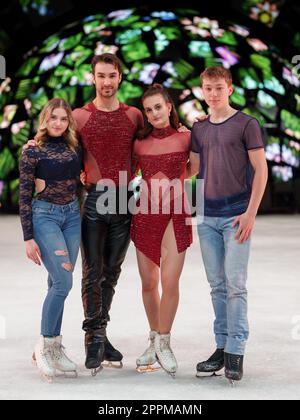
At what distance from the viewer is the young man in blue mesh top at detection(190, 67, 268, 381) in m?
4.05

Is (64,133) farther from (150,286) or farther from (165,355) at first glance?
(165,355)

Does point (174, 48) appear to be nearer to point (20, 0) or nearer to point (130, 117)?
point (20, 0)

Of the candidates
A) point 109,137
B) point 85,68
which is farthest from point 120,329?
point 85,68

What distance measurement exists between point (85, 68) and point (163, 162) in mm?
12023

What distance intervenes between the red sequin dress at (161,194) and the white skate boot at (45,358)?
0.62m

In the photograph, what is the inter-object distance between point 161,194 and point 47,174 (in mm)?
539

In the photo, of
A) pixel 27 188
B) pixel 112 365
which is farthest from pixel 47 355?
pixel 27 188

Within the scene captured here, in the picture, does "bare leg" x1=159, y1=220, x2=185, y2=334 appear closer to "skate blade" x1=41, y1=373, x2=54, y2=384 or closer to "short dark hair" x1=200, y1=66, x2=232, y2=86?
"skate blade" x1=41, y1=373, x2=54, y2=384

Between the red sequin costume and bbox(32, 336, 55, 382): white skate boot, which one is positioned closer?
bbox(32, 336, 55, 382): white skate boot

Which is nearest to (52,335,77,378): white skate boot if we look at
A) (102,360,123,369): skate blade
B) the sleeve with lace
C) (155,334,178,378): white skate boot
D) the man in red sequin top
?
the man in red sequin top

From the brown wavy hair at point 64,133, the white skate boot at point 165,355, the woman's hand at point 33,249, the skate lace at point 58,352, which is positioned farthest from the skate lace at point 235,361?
the brown wavy hair at point 64,133

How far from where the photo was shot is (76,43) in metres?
16.4

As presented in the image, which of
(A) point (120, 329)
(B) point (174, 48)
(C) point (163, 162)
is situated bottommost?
(A) point (120, 329)

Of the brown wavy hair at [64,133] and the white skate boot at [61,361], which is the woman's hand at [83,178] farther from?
the white skate boot at [61,361]
